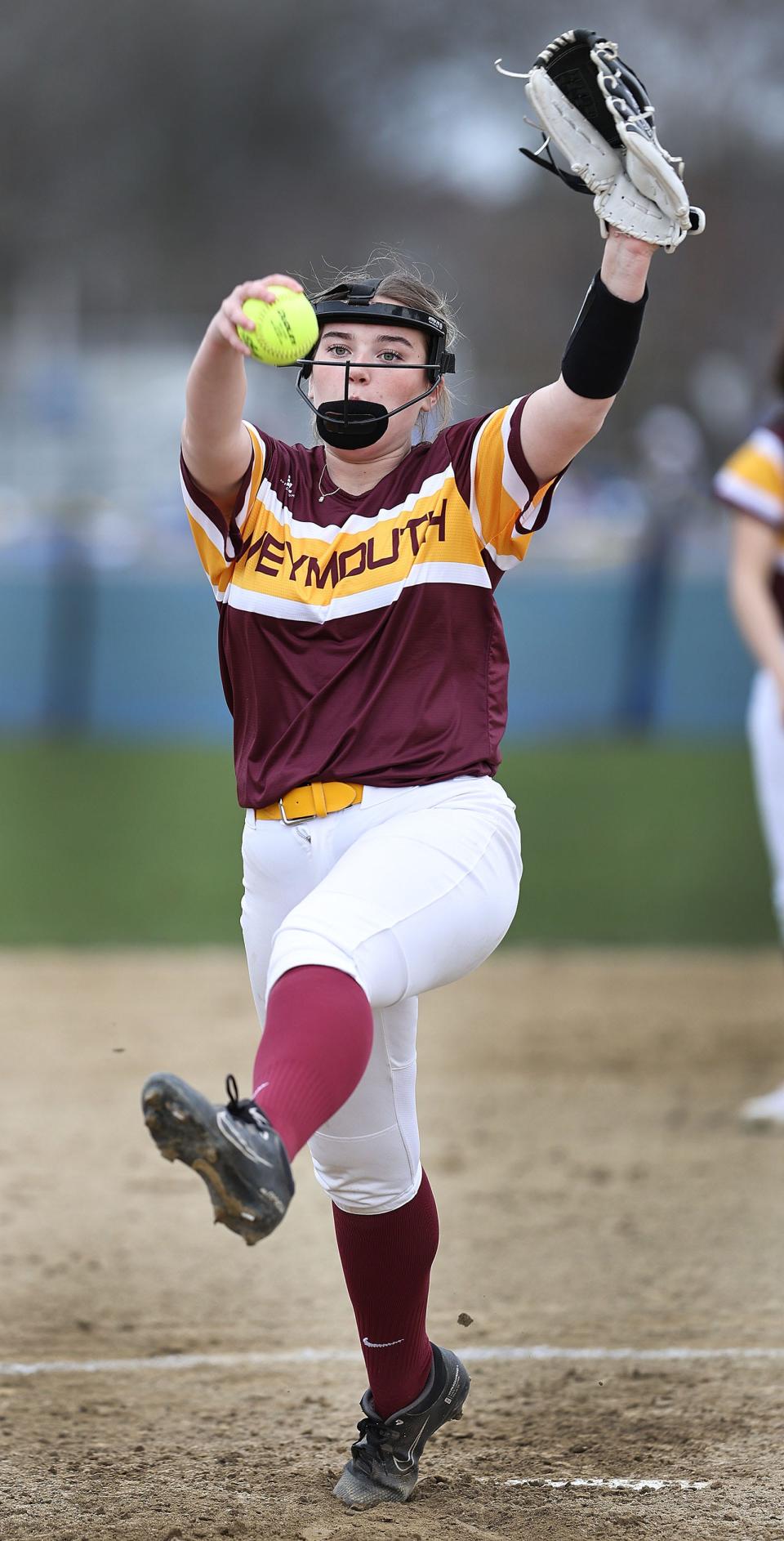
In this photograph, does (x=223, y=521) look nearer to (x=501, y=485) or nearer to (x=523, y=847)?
(x=501, y=485)

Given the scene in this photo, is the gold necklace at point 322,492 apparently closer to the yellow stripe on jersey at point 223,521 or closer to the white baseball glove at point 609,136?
the yellow stripe on jersey at point 223,521

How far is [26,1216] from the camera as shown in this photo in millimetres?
4438

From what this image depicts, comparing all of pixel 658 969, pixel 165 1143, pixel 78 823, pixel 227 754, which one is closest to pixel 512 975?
pixel 658 969

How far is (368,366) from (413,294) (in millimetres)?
189

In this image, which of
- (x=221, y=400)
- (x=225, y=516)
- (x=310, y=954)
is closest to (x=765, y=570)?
(x=225, y=516)

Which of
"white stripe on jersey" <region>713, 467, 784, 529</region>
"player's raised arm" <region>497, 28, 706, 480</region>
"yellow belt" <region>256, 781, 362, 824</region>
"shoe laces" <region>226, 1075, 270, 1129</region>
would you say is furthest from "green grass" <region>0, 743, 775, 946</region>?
"shoe laces" <region>226, 1075, 270, 1129</region>

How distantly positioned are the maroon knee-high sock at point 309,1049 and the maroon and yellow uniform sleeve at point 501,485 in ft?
2.60

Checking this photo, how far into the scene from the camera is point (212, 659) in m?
15.2

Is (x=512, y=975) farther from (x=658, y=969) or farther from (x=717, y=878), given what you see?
(x=717, y=878)

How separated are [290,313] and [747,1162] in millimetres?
3224

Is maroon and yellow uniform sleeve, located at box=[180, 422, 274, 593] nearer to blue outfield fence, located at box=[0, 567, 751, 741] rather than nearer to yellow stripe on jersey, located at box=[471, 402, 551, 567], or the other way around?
yellow stripe on jersey, located at box=[471, 402, 551, 567]

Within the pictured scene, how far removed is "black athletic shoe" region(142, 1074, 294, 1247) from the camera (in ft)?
7.02

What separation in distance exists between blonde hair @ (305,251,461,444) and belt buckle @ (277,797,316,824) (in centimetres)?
69

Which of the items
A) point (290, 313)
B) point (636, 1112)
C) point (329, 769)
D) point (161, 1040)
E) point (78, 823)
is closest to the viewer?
point (290, 313)
